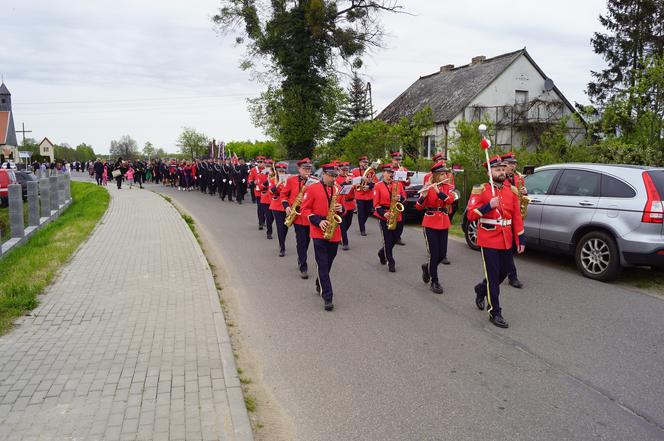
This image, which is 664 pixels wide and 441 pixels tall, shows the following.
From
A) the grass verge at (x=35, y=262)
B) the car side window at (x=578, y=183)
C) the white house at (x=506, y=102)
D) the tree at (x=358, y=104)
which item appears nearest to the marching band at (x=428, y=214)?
the car side window at (x=578, y=183)

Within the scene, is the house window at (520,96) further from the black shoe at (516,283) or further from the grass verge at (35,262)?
the black shoe at (516,283)

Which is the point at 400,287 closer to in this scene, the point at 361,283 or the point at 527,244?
the point at 361,283

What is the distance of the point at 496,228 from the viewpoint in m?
6.20

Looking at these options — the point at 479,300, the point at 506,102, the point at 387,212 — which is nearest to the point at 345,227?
the point at 387,212

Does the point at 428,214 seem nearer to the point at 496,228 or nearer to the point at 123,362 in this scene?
the point at 496,228

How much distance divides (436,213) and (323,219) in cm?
187

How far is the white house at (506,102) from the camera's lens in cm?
3391

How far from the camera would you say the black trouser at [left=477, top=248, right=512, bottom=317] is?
6.12 meters

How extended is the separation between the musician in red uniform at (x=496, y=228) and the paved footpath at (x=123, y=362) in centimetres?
311

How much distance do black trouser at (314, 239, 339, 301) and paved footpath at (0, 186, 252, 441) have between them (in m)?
1.38

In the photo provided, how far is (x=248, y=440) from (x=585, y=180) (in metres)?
7.28

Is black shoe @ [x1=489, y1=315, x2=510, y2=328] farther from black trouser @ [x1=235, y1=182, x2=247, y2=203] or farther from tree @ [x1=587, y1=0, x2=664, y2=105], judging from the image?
tree @ [x1=587, y1=0, x2=664, y2=105]

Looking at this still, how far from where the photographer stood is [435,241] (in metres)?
7.65

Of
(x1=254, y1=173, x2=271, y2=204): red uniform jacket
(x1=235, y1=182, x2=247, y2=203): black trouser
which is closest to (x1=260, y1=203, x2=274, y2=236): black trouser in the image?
(x1=254, y1=173, x2=271, y2=204): red uniform jacket
